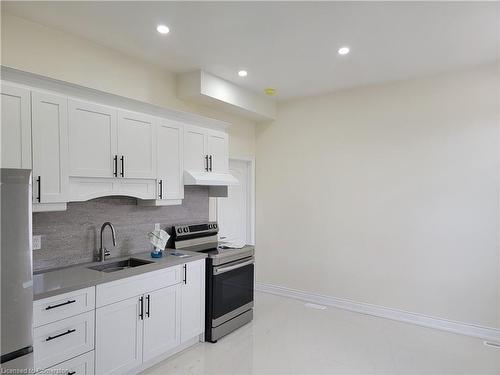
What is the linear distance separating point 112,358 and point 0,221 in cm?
137

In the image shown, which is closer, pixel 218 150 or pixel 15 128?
pixel 15 128

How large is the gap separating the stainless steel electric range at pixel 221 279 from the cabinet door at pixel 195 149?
715 millimetres

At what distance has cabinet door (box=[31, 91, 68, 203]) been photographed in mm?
2314

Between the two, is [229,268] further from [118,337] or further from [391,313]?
[391,313]

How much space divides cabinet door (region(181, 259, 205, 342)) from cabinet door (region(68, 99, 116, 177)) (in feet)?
3.94

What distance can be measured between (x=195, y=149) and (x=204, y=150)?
0.46 feet

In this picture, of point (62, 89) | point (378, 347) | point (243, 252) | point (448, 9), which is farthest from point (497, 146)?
point (62, 89)

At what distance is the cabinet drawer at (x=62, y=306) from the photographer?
2074 millimetres

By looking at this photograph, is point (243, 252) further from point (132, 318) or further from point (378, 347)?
point (378, 347)

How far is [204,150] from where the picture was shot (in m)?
3.77

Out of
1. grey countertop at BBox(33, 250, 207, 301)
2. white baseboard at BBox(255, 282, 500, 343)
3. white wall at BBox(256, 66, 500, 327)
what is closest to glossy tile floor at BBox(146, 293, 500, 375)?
white baseboard at BBox(255, 282, 500, 343)

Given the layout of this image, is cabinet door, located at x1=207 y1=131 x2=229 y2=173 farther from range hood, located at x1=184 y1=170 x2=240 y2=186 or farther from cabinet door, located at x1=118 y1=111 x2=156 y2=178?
cabinet door, located at x1=118 y1=111 x2=156 y2=178

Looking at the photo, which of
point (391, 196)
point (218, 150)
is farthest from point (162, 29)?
point (391, 196)

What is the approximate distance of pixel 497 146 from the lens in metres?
3.48
